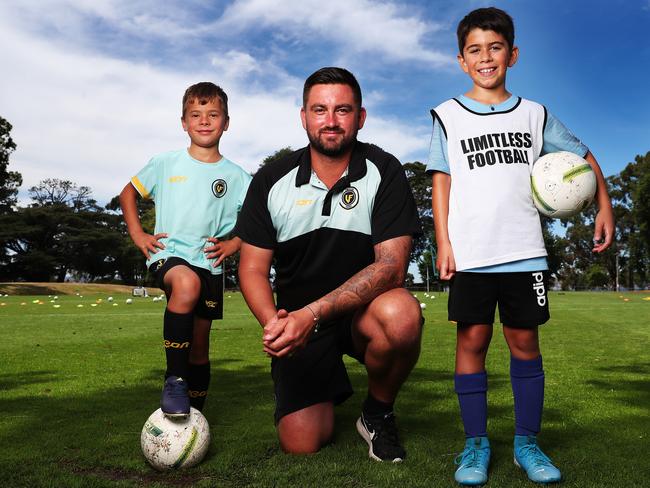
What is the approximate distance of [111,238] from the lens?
70938 mm

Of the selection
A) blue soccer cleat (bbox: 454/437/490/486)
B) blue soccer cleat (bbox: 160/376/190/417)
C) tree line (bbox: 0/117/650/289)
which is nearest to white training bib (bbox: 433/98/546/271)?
blue soccer cleat (bbox: 454/437/490/486)

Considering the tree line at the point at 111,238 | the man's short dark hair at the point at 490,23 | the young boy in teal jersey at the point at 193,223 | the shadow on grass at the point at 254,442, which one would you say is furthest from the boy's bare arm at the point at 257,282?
the tree line at the point at 111,238

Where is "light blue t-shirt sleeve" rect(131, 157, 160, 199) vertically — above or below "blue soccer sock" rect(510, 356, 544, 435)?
above

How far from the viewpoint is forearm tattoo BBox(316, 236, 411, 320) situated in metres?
3.30

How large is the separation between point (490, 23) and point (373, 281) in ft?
5.24

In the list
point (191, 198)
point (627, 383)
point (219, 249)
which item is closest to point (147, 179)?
point (191, 198)

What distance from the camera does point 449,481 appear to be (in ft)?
9.89

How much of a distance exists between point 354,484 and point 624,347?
8059 mm

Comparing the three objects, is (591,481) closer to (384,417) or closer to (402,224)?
(384,417)

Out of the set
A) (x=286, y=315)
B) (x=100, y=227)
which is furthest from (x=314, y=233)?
(x=100, y=227)

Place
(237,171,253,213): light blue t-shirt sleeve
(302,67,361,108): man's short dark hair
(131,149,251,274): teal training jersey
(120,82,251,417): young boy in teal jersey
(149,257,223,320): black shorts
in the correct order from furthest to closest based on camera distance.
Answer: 1. (237,171,253,213): light blue t-shirt sleeve
2. (131,149,251,274): teal training jersey
3. (149,257,223,320): black shorts
4. (120,82,251,417): young boy in teal jersey
5. (302,67,361,108): man's short dark hair

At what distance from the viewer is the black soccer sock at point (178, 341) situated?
397 centimetres

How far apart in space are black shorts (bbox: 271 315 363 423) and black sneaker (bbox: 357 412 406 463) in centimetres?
29

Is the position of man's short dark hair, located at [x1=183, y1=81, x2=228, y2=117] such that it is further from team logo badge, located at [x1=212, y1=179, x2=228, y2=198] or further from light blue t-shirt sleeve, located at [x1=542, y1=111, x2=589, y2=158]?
light blue t-shirt sleeve, located at [x1=542, y1=111, x2=589, y2=158]
